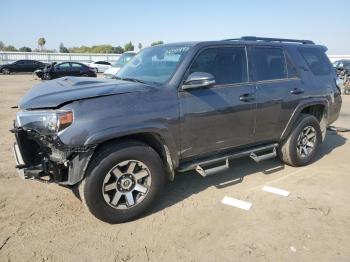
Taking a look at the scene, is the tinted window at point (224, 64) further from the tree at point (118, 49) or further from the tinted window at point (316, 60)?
the tree at point (118, 49)

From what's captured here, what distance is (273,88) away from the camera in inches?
188

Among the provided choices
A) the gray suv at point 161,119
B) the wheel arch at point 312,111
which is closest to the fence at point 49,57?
the wheel arch at point 312,111

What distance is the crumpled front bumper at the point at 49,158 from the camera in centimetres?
325

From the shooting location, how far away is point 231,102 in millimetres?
4254

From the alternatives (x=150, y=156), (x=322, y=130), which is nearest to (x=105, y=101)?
(x=150, y=156)

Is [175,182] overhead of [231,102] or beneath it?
beneath

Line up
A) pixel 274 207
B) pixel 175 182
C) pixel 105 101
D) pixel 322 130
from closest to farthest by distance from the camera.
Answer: pixel 105 101 → pixel 274 207 → pixel 175 182 → pixel 322 130

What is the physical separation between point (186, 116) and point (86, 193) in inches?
Answer: 54.2

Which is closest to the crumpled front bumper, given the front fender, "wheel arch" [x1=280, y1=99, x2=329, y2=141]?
the front fender

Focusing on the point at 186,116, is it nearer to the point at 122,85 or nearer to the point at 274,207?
the point at 122,85

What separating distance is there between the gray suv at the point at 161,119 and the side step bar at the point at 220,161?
2cm

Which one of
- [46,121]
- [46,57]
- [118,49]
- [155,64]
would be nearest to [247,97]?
[155,64]

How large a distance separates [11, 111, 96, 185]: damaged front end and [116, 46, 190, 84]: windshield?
4.14ft

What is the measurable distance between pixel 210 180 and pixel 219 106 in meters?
1.27
